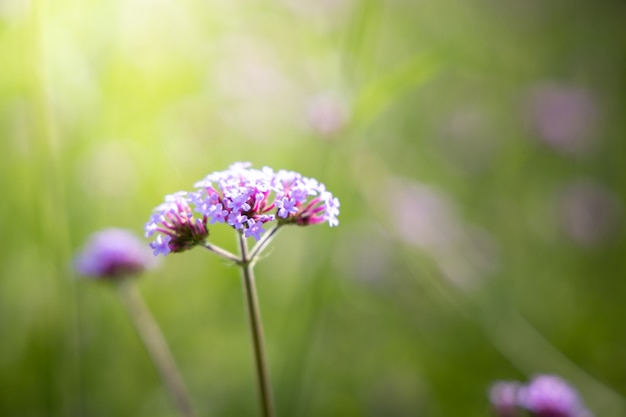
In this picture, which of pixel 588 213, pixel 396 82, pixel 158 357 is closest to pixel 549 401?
pixel 396 82

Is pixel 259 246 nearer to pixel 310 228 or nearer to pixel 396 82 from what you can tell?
pixel 396 82

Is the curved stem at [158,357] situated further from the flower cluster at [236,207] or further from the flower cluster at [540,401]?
the flower cluster at [540,401]

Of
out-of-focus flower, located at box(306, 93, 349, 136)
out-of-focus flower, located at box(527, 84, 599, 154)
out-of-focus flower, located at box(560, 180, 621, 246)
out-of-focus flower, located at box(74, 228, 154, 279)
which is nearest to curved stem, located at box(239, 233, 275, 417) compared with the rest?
out-of-focus flower, located at box(74, 228, 154, 279)

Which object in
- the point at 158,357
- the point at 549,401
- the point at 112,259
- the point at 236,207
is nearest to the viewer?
the point at 236,207

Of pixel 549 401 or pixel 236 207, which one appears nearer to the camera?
pixel 236 207

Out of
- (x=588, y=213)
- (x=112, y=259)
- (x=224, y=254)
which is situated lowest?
(x=224, y=254)
